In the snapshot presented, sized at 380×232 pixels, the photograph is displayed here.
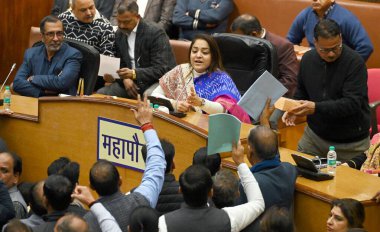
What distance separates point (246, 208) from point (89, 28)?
3529 mm

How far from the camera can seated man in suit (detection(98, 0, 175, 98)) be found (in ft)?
24.5

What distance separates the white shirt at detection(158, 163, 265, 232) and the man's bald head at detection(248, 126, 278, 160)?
0.46ft

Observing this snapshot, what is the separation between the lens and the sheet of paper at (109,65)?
738 cm

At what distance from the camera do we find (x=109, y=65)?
7422 millimetres

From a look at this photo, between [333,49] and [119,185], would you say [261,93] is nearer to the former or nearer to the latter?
[333,49]

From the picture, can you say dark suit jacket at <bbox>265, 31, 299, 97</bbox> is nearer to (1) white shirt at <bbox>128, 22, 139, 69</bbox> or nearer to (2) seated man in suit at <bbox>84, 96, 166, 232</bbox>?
(1) white shirt at <bbox>128, 22, 139, 69</bbox>

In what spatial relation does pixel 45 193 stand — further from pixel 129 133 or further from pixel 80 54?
pixel 80 54

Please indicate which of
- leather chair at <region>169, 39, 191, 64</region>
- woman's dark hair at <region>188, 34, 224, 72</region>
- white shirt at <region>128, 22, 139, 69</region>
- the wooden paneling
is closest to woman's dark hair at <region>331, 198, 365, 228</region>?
woman's dark hair at <region>188, 34, 224, 72</region>

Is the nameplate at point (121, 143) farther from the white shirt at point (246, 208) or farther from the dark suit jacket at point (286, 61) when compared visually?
the dark suit jacket at point (286, 61)

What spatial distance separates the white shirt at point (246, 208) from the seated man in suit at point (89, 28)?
10.4ft

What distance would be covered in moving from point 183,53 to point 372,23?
5.33ft

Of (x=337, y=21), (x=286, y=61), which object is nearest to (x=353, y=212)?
(x=286, y=61)

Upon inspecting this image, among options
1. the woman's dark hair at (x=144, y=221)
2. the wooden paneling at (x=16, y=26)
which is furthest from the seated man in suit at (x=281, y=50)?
the woman's dark hair at (x=144, y=221)

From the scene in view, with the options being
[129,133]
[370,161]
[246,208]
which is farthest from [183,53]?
[246,208]
